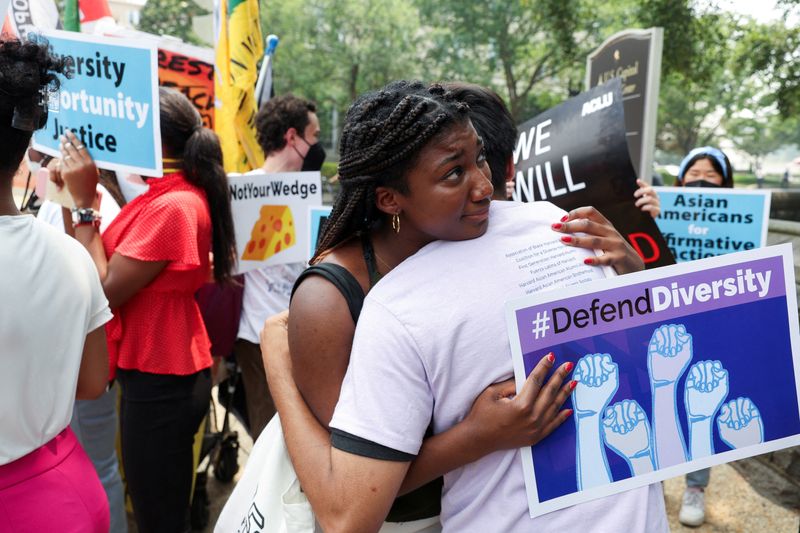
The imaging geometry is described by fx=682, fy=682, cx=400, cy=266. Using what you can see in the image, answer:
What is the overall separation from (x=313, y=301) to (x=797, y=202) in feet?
29.1

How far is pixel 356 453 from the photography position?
120 cm

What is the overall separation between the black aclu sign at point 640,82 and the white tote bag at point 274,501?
10.3 feet

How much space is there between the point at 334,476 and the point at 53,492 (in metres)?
0.90

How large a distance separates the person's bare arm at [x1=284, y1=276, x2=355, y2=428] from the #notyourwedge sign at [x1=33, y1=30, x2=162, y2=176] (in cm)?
161

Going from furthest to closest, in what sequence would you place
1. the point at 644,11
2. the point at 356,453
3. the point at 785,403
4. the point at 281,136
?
1. the point at 644,11
2. the point at 281,136
3. the point at 785,403
4. the point at 356,453

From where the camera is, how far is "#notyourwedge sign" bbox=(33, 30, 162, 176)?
2.69 meters

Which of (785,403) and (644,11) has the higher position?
(644,11)

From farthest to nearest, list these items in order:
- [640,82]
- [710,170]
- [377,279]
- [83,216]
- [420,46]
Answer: [420,46] → [640,82] → [710,170] → [83,216] → [377,279]

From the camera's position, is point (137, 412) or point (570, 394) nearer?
point (570, 394)

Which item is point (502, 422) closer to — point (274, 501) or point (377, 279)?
point (377, 279)

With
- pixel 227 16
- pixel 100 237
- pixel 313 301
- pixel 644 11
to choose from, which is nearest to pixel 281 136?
pixel 227 16

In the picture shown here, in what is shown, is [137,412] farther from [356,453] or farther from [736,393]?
[736,393]

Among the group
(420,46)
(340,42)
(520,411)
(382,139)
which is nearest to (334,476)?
(520,411)

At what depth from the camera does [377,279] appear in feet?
4.61
